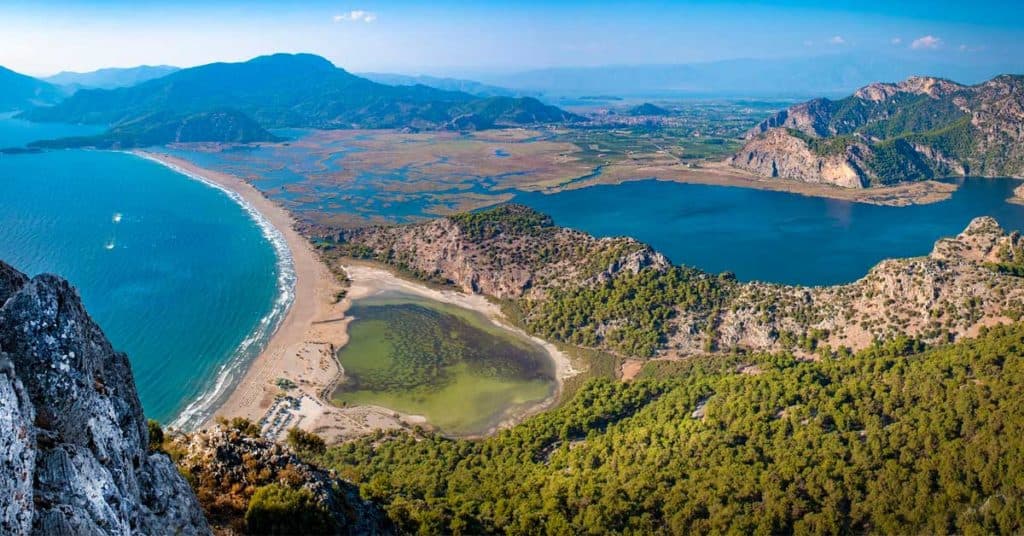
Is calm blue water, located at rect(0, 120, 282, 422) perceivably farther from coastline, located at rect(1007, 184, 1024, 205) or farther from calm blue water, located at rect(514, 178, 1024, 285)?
coastline, located at rect(1007, 184, 1024, 205)

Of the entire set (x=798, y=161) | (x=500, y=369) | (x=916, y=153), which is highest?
(x=916, y=153)

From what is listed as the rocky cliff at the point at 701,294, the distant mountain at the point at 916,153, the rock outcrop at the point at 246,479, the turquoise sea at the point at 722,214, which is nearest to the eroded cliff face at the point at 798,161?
the distant mountain at the point at 916,153

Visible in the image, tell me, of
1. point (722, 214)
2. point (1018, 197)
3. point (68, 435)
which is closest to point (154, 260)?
point (68, 435)

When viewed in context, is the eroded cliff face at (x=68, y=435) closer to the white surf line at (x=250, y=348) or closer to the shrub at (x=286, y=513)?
the shrub at (x=286, y=513)

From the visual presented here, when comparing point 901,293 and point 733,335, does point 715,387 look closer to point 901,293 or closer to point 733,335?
point 733,335

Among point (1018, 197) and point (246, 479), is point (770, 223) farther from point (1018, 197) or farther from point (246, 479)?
point (246, 479)

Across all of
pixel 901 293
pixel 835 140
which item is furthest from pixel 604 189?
pixel 901 293

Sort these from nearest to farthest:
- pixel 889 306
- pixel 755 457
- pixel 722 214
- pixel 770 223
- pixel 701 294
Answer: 1. pixel 755 457
2. pixel 889 306
3. pixel 701 294
4. pixel 770 223
5. pixel 722 214

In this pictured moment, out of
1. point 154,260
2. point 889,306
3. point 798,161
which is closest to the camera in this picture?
point 889,306
